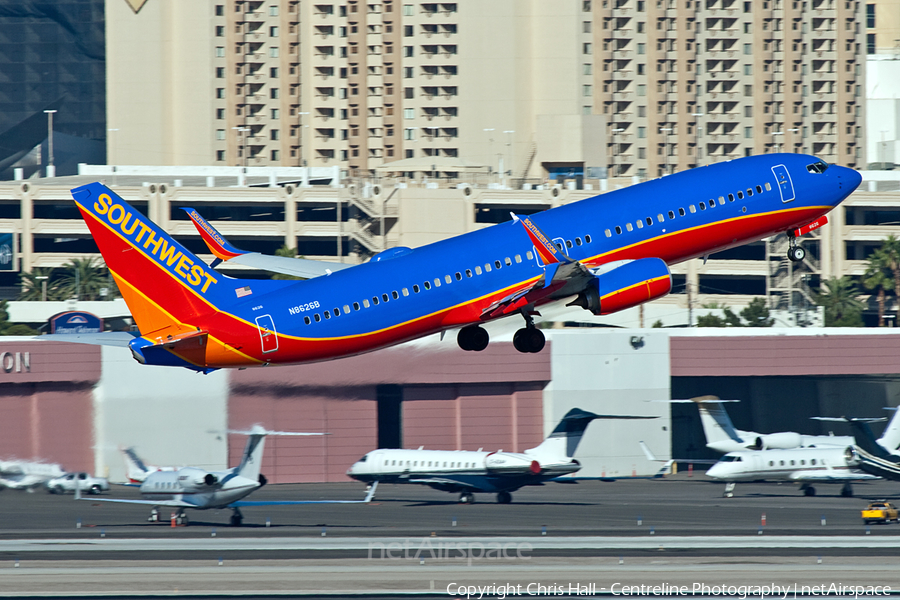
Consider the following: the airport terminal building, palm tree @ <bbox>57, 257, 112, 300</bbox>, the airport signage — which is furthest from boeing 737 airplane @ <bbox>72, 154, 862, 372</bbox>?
palm tree @ <bbox>57, 257, 112, 300</bbox>

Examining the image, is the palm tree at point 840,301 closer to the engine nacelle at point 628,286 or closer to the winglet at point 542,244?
the engine nacelle at point 628,286

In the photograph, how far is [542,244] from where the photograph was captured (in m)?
46.7

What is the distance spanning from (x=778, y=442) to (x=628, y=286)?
39611mm

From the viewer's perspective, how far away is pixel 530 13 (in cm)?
19162

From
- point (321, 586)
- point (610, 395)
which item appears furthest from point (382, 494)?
point (321, 586)

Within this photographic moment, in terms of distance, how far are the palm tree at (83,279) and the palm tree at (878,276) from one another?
89.5 meters

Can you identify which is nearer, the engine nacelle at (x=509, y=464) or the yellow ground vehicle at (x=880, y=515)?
the yellow ground vehicle at (x=880, y=515)

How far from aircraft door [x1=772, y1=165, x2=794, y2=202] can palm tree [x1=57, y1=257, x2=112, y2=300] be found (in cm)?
9936

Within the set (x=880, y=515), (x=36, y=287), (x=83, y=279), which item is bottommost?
(x=880, y=515)

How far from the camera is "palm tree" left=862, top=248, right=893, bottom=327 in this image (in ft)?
460

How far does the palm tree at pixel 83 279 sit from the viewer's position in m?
139

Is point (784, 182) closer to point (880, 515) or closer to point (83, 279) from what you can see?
point (880, 515)

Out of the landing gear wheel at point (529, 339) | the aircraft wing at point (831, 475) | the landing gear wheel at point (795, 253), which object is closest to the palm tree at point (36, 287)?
the aircraft wing at point (831, 475)

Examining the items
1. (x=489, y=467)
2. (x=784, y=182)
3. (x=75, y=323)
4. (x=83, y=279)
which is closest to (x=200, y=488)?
(x=489, y=467)
